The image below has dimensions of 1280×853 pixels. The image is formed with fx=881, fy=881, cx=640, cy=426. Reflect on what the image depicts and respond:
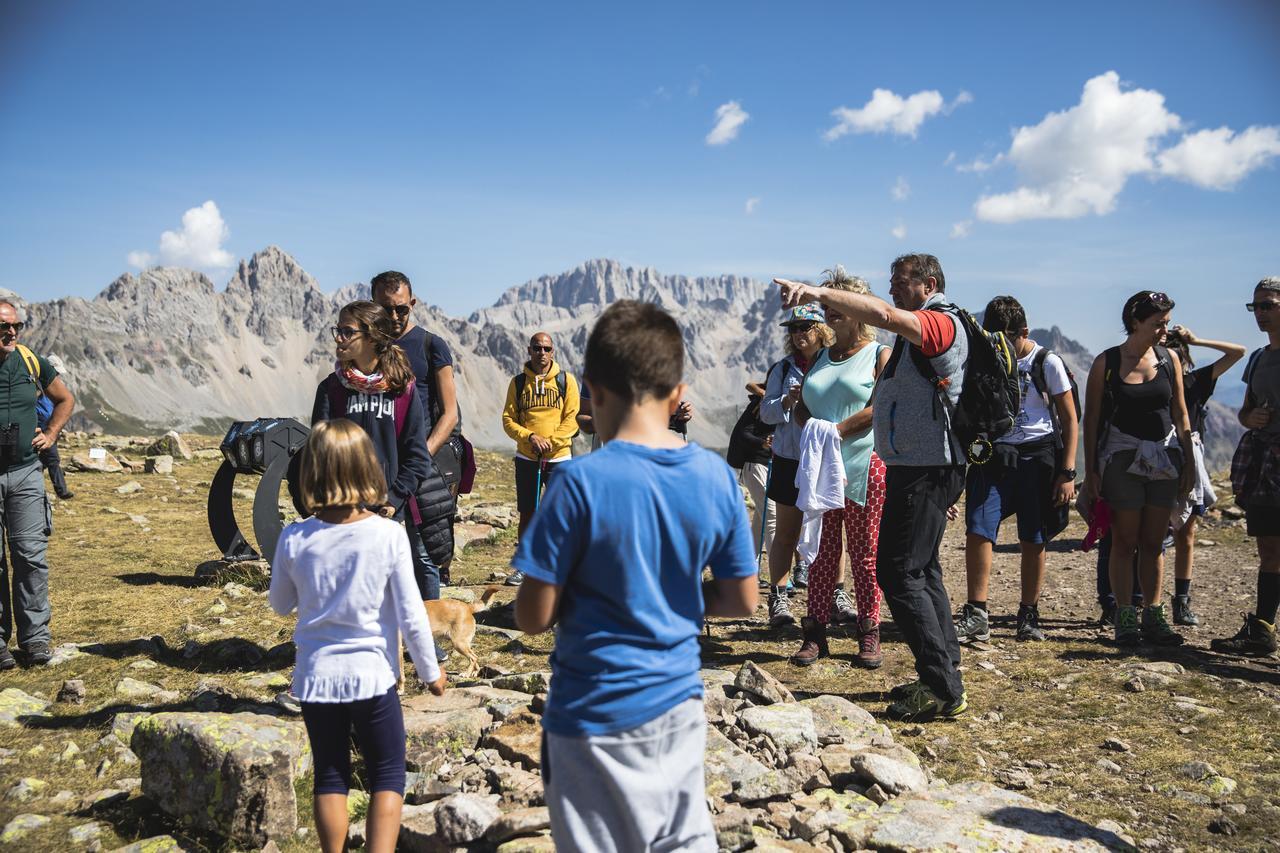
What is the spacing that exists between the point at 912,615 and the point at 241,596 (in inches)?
265

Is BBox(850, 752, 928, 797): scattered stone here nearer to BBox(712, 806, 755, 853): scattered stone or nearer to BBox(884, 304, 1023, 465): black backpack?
BBox(712, 806, 755, 853): scattered stone

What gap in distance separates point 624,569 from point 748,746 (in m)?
2.76

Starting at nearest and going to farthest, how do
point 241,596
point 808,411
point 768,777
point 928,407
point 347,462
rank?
point 347,462
point 768,777
point 928,407
point 808,411
point 241,596

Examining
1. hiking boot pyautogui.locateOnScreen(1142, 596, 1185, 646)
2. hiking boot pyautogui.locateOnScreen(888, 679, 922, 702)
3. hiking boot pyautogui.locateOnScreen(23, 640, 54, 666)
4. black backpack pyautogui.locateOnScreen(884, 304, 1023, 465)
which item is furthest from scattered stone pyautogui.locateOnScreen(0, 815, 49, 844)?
hiking boot pyautogui.locateOnScreen(1142, 596, 1185, 646)

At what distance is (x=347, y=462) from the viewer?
3.38 meters

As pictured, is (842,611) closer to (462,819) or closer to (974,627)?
(974,627)

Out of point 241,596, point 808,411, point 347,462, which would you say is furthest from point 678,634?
point 241,596

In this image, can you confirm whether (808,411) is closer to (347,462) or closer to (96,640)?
(347,462)

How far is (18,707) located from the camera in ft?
18.5

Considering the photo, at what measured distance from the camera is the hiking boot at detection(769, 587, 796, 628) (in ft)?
25.8

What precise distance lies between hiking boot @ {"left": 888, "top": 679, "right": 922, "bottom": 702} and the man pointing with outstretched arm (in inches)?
0.7

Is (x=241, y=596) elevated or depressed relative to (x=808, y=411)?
depressed

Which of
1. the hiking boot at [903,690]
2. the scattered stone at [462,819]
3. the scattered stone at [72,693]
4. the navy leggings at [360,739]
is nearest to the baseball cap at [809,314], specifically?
the hiking boot at [903,690]

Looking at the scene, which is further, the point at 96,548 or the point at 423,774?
the point at 96,548
